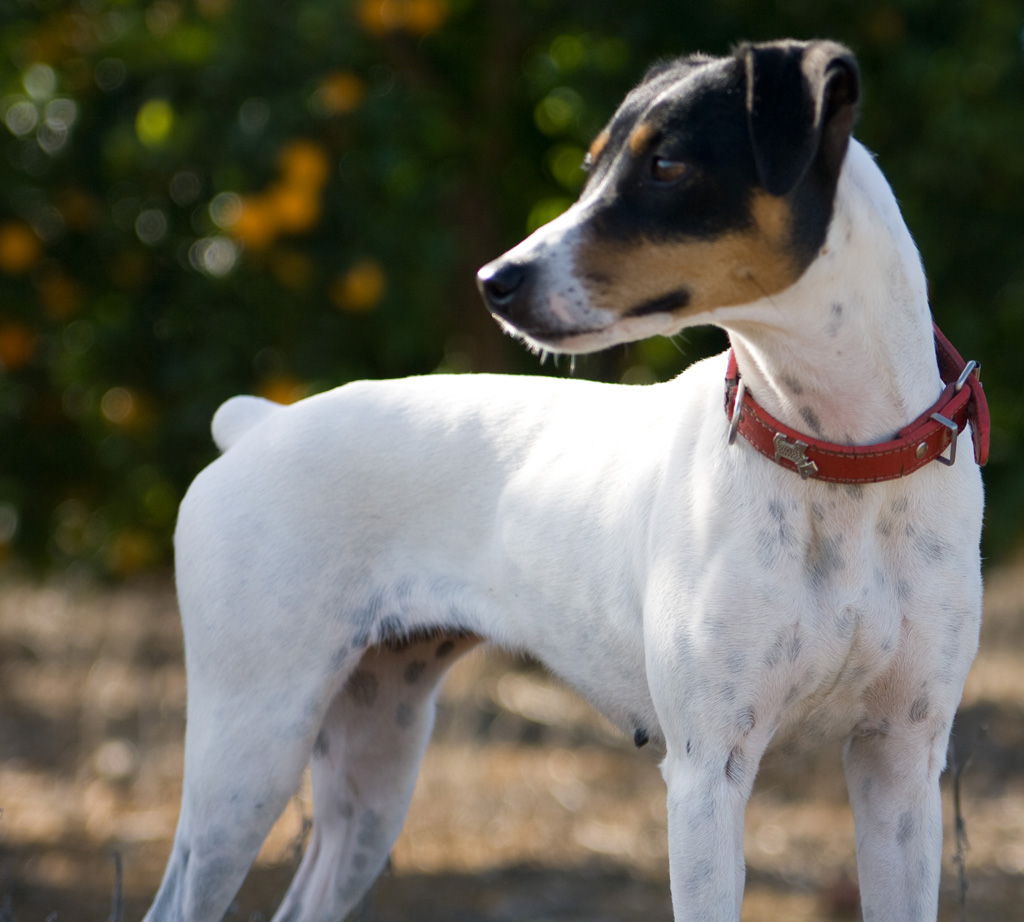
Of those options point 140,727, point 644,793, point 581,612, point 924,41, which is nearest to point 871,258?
point 581,612

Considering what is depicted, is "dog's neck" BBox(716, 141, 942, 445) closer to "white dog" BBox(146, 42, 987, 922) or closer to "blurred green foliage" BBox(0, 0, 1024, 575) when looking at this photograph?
"white dog" BBox(146, 42, 987, 922)

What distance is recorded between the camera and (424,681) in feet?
9.61

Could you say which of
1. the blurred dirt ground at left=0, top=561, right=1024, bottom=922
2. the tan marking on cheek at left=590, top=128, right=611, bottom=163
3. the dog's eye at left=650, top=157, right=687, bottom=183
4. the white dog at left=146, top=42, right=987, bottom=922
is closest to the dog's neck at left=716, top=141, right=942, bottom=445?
the white dog at left=146, top=42, right=987, bottom=922

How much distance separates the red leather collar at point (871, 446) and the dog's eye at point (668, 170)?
374 mm

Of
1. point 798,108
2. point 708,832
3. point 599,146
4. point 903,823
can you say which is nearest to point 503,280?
point 599,146

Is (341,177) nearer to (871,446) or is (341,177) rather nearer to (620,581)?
(620,581)

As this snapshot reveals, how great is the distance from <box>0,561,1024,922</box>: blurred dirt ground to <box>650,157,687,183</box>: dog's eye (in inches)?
70.3

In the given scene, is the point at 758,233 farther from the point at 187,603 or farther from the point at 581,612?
the point at 187,603

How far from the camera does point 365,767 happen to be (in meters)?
2.94

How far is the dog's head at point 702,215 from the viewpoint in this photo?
6.32ft

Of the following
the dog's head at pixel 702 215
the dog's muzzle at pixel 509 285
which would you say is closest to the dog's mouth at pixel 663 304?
the dog's head at pixel 702 215

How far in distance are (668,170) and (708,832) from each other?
Result: 103 centimetres

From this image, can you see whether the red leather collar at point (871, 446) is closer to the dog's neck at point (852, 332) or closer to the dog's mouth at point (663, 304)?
the dog's neck at point (852, 332)

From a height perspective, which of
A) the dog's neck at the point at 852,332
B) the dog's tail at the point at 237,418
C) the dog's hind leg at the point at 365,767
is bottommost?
the dog's hind leg at the point at 365,767
